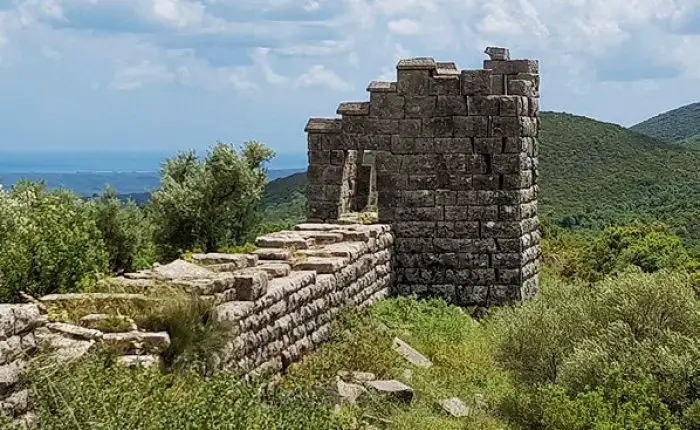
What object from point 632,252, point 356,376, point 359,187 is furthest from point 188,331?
point 632,252

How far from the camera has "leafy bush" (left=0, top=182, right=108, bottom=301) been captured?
15391mm

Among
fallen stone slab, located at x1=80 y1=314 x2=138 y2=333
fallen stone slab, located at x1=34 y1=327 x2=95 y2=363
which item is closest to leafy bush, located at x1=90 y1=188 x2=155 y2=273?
fallen stone slab, located at x1=80 y1=314 x2=138 y2=333

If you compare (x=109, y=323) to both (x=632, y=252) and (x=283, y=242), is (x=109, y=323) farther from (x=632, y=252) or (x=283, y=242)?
(x=632, y=252)

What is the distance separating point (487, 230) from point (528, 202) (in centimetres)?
105

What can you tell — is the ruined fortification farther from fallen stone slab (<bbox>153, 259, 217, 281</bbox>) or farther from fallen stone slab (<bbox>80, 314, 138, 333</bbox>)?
fallen stone slab (<bbox>80, 314, 138, 333</bbox>)

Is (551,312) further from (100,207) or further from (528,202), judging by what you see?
(100,207)

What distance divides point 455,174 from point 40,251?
646 centimetres

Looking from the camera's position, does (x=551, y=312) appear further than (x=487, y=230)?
No

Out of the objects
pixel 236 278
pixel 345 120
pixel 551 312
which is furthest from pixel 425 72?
pixel 236 278

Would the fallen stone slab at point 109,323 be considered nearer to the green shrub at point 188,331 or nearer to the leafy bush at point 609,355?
the green shrub at point 188,331

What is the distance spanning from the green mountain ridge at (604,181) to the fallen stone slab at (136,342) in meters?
25.6

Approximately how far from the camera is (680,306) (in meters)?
12.3

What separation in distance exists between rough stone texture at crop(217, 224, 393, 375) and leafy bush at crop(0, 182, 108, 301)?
259 cm

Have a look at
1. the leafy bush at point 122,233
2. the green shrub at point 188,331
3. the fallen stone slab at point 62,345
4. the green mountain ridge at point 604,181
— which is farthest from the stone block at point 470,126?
the green mountain ridge at point 604,181
